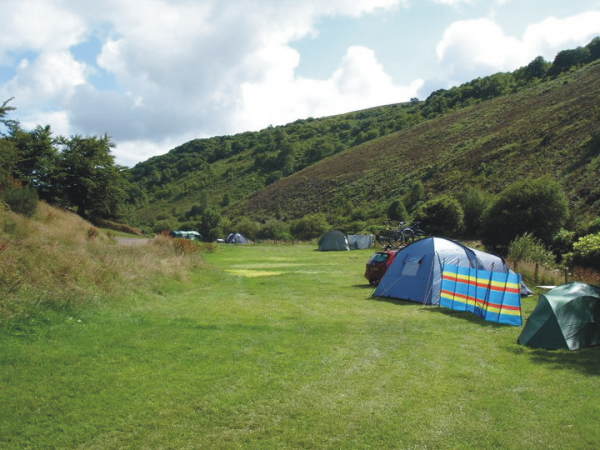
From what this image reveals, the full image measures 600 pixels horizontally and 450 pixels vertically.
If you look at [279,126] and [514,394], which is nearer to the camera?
[514,394]

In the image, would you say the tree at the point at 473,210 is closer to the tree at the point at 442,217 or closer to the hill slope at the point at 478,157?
the tree at the point at 442,217

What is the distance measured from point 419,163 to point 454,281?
57750 mm

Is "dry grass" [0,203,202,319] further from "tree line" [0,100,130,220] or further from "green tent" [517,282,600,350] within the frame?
"tree line" [0,100,130,220]

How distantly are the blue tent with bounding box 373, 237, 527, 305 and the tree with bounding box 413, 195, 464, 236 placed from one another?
88.5 feet

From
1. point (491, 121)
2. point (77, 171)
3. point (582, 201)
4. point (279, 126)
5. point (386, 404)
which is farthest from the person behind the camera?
point (279, 126)

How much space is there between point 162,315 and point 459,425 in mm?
7324

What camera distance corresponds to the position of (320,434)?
5.03m

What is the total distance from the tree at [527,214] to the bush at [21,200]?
24327 millimetres

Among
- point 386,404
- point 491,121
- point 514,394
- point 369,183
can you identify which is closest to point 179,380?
point 386,404

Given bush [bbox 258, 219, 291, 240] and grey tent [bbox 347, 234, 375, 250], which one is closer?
grey tent [bbox 347, 234, 375, 250]

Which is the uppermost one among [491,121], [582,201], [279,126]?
[279,126]

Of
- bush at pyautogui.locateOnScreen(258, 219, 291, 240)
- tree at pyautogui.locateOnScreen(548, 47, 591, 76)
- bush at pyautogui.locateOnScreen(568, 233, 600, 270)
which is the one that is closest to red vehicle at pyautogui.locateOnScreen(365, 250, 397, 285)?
bush at pyautogui.locateOnScreen(568, 233, 600, 270)

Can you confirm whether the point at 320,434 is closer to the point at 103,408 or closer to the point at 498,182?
the point at 103,408

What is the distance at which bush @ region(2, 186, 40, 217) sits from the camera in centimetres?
2025
